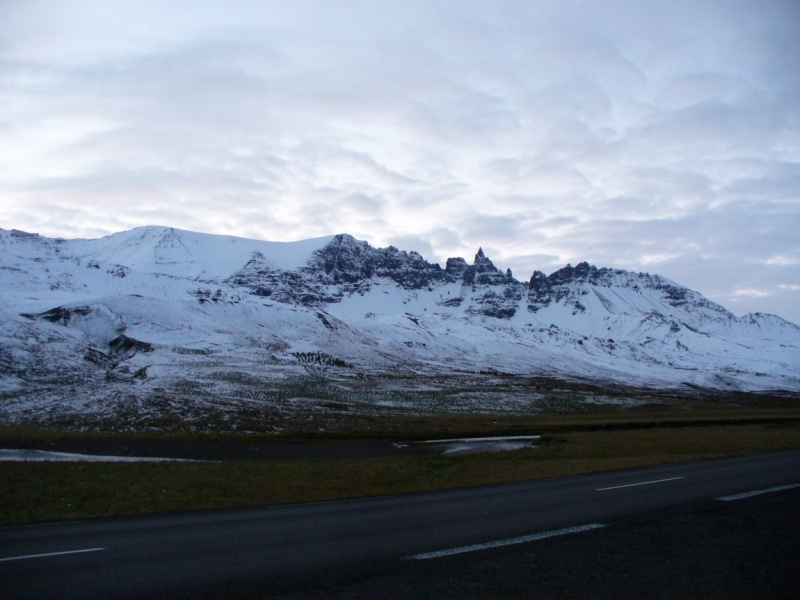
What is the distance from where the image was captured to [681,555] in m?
11.4

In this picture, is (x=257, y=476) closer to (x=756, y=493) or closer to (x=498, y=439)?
(x=756, y=493)

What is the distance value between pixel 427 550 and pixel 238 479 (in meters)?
13.7

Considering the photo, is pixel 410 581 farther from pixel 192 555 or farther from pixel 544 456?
pixel 544 456

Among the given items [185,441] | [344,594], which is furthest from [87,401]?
[344,594]

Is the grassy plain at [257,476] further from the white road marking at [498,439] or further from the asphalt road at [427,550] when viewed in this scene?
the white road marking at [498,439]

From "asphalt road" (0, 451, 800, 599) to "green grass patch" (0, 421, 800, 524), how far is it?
7.67 feet

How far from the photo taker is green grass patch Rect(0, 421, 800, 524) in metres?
18.0

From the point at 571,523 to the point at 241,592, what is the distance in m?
8.42

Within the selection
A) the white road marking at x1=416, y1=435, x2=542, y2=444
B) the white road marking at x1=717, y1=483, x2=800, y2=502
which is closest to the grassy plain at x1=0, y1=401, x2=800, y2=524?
the white road marking at x1=717, y1=483, x2=800, y2=502

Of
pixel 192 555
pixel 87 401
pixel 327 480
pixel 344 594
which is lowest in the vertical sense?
pixel 87 401

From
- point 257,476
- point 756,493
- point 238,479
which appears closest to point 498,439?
point 257,476

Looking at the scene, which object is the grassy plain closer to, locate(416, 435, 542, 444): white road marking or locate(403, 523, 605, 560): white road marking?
locate(403, 523, 605, 560): white road marking

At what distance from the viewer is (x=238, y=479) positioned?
2314 cm

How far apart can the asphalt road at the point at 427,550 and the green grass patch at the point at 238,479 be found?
234 centimetres
